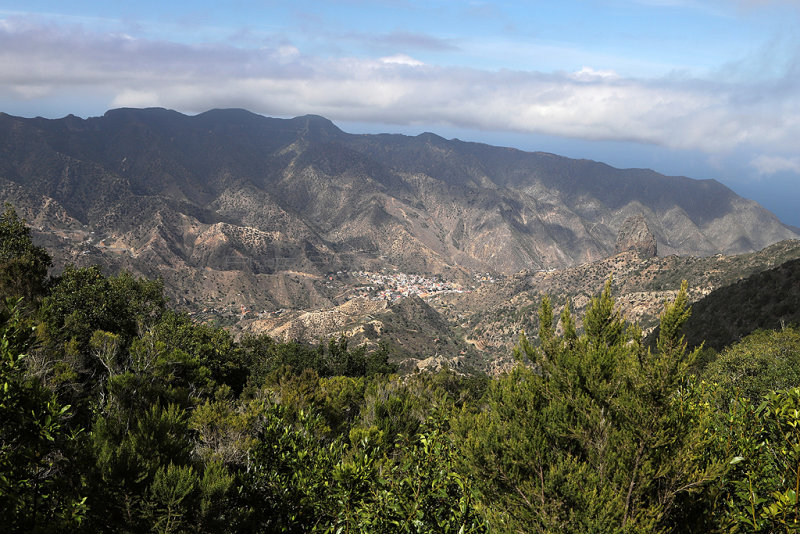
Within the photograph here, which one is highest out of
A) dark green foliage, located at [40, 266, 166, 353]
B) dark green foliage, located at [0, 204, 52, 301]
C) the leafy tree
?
the leafy tree

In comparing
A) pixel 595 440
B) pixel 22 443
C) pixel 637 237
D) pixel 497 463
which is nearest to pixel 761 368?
pixel 595 440

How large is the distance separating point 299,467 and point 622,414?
7.81 metres

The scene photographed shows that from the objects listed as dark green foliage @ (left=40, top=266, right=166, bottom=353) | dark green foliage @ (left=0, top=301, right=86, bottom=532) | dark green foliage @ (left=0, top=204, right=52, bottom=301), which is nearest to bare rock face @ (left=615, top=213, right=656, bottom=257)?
dark green foliage @ (left=40, top=266, right=166, bottom=353)

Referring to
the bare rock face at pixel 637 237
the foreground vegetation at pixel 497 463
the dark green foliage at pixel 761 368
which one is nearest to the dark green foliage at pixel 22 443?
the foreground vegetation at pixel 497 463

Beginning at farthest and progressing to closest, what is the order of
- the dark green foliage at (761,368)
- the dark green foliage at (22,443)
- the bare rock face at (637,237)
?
the bare rock face at (637,237) → the dark green foliage at (761,368) → the dark green foliage at (22,443)

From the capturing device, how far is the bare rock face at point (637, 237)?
167 m

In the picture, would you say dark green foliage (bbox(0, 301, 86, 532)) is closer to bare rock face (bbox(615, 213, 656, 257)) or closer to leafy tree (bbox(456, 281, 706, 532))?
leafy tree (bbox(456, 281, 706, 532))

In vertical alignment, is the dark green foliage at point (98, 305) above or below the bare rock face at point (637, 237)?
below

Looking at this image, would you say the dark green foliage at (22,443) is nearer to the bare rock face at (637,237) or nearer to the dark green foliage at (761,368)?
the dark green foliage at (761,368)

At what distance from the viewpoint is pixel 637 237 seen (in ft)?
567

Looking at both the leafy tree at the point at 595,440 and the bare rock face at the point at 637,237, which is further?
the bare rock face at the point at 637,237

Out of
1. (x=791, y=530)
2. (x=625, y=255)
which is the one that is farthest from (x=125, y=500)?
(x=625, y=255)

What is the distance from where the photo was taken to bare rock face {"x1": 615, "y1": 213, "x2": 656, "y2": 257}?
166775 mm

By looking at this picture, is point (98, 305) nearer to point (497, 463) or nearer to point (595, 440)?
point (497, 463)
